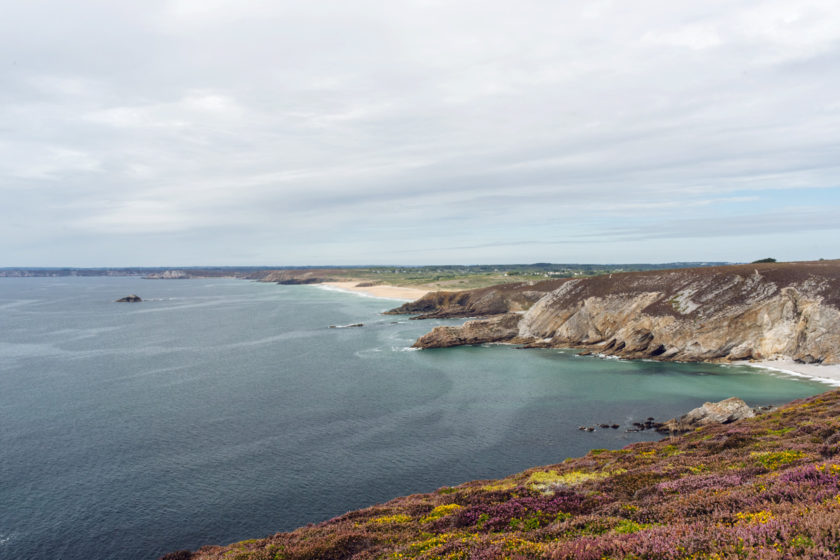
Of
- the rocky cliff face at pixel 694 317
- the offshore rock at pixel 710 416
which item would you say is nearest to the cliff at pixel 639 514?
the offshore rock at pixel 710 416

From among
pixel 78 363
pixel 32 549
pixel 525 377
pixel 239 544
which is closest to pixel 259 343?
A: pixel 78 363

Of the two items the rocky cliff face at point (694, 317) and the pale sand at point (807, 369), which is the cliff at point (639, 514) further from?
the rocky cliff face at point (694, 317)

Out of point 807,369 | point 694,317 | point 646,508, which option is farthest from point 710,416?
point 694,317

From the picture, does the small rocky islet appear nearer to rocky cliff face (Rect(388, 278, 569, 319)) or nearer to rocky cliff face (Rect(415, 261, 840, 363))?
rocky cliff face (Rect(415, 261, 840, 363))

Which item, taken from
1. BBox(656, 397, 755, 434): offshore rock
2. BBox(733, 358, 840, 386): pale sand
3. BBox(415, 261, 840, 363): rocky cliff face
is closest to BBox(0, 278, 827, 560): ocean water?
BBox(733, 358, 840, 386): pale sand

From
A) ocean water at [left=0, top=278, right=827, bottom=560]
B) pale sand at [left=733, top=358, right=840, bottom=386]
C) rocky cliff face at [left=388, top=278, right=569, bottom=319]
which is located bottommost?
ocean water at [left=0, top=278, right=827, bottom=560]

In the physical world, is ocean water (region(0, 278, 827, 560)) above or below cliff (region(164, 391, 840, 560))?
below
